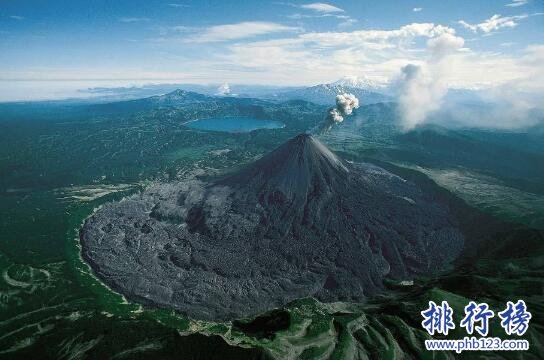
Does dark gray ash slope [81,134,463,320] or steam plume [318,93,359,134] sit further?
steam plume [318,93,359,134]

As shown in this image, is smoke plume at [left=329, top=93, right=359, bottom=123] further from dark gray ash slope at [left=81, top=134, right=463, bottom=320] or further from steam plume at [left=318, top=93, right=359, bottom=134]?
dark gray ash slope at [left=81, top=134, right=463, bottom=320]

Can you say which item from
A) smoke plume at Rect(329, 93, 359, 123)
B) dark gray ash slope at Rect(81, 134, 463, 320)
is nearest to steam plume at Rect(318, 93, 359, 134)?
smoke plume at Rect(329, 93, 359, 123)

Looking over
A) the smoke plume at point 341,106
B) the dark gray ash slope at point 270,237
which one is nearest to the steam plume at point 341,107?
the smoke plume at point 341,106

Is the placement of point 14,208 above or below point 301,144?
below

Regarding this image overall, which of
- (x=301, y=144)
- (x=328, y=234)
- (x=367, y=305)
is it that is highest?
(x=301, y=144)

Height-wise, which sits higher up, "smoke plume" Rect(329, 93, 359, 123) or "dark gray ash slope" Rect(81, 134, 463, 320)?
"smoke plume" Rect(329, 93, 359, 123)

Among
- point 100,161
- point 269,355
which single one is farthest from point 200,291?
point 100,161

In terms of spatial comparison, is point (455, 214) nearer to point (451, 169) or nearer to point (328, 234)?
point (328, 234)

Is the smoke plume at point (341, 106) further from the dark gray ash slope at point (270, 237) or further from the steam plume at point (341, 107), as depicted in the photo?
the dark gray ash slope at point (270, 237)
